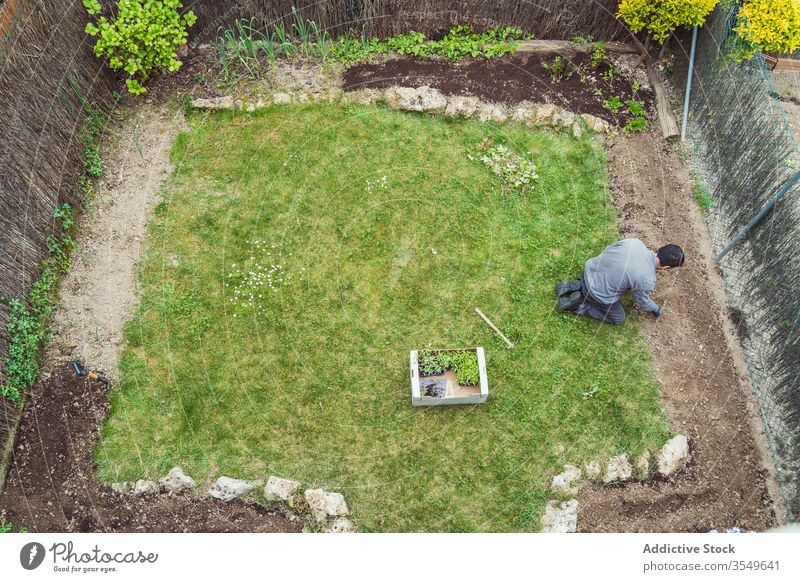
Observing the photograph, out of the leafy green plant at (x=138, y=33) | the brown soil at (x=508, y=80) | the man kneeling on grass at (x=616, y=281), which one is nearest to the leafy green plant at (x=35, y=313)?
the leafy green plant at (x=138, y=33)

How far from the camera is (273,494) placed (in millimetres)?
6109

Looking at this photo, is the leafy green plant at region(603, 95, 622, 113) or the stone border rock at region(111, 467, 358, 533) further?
the leafy green plant at region(603, 95, 622, 113)

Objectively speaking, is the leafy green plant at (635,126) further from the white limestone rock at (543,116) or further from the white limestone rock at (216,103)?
the white limestone rock at (216,103)

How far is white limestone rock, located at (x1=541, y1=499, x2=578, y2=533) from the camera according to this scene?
602cm

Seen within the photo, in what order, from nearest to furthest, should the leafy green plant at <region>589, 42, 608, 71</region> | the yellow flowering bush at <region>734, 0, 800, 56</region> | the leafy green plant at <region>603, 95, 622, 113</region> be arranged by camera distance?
the yellow flowering bush at <region>734, 0, 800, 56</region>
the leafy green plant at <region>603, 95, 622, 113</region>
the leafy green plant at <region>589, 42, 608, 71</region>

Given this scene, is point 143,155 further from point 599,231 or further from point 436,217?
point 599,231

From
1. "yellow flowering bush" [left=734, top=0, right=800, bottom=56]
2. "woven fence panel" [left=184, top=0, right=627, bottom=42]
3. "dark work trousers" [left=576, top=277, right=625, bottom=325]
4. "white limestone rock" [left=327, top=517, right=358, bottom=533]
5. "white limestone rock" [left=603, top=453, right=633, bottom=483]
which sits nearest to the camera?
"white limestone rock" [left=327, top=517, right=358, bottom=533]

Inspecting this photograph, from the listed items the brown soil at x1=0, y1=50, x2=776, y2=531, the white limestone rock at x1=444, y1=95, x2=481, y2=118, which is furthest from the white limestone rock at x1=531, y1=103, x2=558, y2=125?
the brown soil at x1=0, y1=50, x2=776, y2=531

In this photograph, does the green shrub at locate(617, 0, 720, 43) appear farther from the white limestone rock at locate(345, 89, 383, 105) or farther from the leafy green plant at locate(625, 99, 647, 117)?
the white limestone rock at locate(345, 89, 383, 105)

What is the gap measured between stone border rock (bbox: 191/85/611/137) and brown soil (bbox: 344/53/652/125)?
6.1 inches

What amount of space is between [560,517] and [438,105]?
18.3 feet

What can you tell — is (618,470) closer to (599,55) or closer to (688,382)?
(688,382)

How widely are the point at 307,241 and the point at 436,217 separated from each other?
5.50 feet
